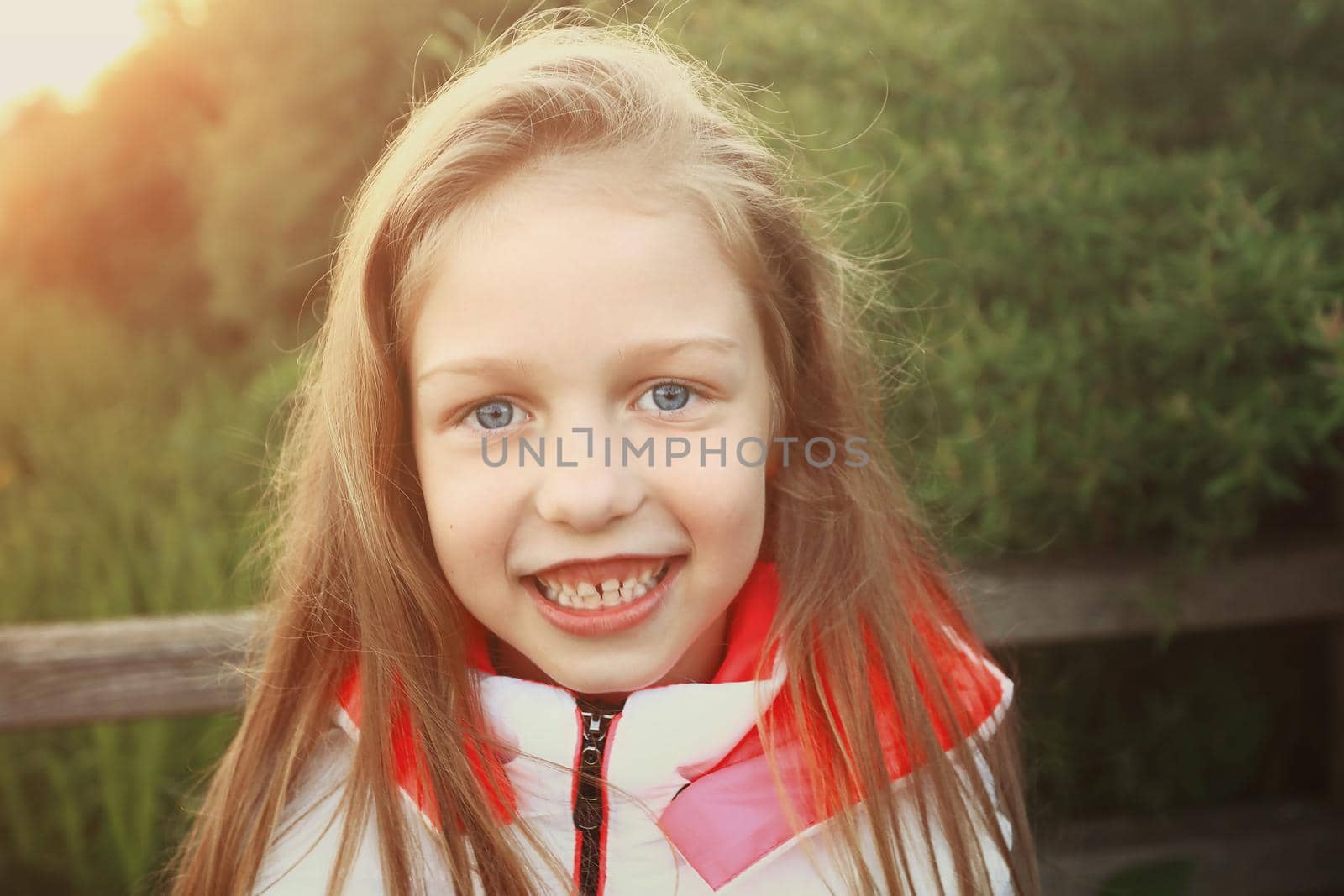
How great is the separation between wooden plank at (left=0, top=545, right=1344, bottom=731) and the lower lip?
2.92 feet

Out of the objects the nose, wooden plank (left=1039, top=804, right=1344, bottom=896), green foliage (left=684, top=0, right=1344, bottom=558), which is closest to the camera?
the nose

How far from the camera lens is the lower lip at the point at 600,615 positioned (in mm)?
1256

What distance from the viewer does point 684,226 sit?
126 cm

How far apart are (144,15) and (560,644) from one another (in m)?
3.69

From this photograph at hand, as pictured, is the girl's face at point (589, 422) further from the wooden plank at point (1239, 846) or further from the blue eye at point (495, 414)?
the wooden plank at point (1239, 846)

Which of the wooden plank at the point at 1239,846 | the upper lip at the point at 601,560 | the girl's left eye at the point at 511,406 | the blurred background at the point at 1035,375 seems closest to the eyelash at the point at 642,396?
the girl's left eye at the point at 511,406

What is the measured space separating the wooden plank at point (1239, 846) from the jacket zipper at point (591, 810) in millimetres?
1492

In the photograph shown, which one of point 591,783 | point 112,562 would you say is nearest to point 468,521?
point 591,783

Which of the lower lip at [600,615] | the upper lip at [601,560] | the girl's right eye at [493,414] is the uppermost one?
the girl's right eye at [493,414]

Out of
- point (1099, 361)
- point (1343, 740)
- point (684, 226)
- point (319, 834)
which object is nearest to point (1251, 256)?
point (1099, 361)

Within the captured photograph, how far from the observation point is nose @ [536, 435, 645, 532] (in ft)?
3.84

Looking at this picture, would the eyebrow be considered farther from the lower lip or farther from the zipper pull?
the zipper pull

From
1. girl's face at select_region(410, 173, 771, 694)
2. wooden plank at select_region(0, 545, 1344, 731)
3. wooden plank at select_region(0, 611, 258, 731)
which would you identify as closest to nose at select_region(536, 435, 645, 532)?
girl's face at select_region(410, 173, 771, 694)

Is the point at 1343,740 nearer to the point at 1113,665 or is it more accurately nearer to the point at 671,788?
the point at 1113,665
